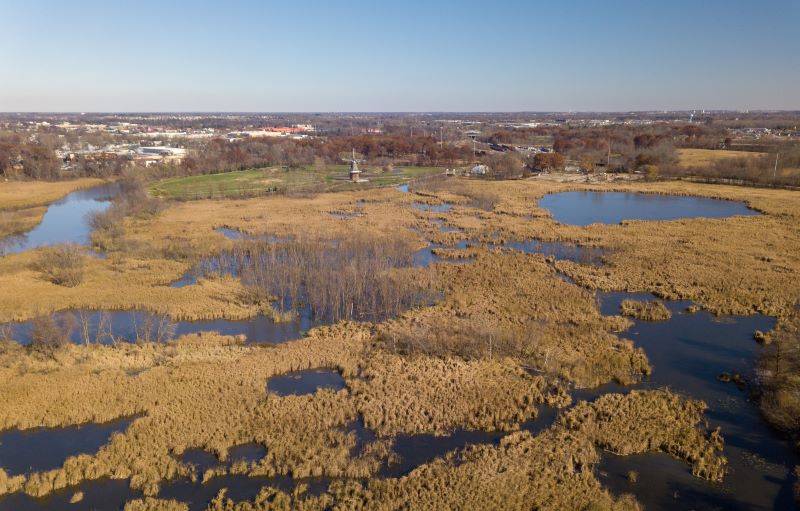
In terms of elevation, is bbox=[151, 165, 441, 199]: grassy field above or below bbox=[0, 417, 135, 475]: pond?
above

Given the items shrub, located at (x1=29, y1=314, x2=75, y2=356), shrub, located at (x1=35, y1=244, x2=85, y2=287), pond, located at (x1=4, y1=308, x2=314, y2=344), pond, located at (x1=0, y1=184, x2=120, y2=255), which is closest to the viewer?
shrub, located at (x1=29, y1=314, x2=75, y2=356)

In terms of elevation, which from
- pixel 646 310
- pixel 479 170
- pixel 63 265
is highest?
pixel 479 170

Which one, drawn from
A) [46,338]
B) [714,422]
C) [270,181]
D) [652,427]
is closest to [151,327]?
[46,338]

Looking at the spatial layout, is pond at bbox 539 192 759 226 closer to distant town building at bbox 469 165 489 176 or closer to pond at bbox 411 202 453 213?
pond at bbox 411 202 453 213

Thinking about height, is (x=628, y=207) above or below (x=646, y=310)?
above

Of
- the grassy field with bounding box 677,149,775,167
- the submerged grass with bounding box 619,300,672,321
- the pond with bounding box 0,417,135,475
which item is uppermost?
the grassy field with bounding box 677,149,775,167

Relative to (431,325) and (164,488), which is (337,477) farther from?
(431,325)

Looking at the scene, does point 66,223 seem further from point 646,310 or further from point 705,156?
point 705,156

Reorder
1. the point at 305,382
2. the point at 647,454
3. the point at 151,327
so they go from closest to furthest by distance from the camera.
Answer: the point at 647,454, the point at 305,382, the point at 151,327

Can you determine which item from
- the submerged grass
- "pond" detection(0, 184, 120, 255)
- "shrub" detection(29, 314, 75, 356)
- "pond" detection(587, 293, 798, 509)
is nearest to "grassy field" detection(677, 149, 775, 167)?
the submerged grass
